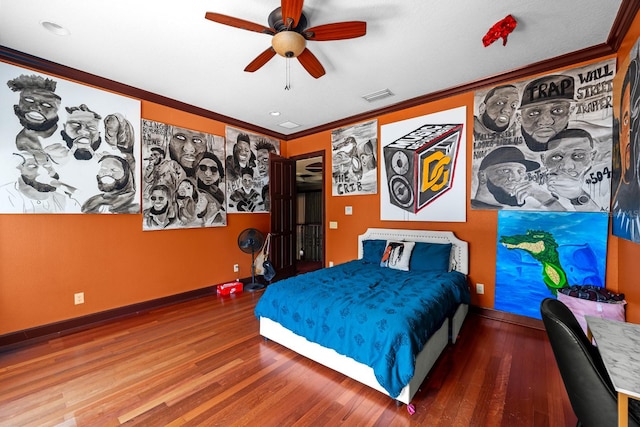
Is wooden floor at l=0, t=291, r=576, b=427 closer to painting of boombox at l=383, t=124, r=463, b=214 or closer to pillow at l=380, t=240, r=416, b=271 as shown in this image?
pillow at l=380, t=240, r=416, b=271

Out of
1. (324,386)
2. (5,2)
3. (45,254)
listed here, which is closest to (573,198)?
(324,386)

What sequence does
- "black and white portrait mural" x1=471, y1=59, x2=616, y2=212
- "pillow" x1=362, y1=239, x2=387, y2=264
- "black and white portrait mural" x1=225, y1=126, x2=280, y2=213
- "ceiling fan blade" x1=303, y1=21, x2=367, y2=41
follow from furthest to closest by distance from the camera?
"black and white portrait mural" x1=225, y1=126, x2=280, y2=213
"pillow" x1=362, y1=239, x2=387, y2=264
"black and white portrait mural" x1=471, y1=59, x2=616, y2=212
"ceiling fan blade" x1=303, y1=21, x2=367, y2=41

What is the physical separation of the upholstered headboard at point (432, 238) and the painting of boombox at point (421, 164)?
344 millimetres

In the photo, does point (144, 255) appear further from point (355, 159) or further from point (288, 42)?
point (355, 159)

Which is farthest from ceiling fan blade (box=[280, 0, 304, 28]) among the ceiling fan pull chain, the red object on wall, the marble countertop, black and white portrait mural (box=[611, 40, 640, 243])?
the marble countertop

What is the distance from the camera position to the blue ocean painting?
244cm

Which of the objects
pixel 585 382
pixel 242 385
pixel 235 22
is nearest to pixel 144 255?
pixel 242 385

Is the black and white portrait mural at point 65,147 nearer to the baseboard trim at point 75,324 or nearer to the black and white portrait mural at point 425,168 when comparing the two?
the baseboard trim at point 75,324

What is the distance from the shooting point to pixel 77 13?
199cm

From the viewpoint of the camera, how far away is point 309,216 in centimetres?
765

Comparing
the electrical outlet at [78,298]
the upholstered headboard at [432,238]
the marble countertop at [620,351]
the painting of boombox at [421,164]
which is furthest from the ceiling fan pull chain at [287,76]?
→ the electrical outlet at [78,298]

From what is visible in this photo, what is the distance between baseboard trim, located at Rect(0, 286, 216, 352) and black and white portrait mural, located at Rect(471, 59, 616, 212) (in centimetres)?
429

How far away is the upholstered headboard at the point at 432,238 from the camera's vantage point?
10.4 ft

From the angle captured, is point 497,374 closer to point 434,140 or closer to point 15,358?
point 434,140
